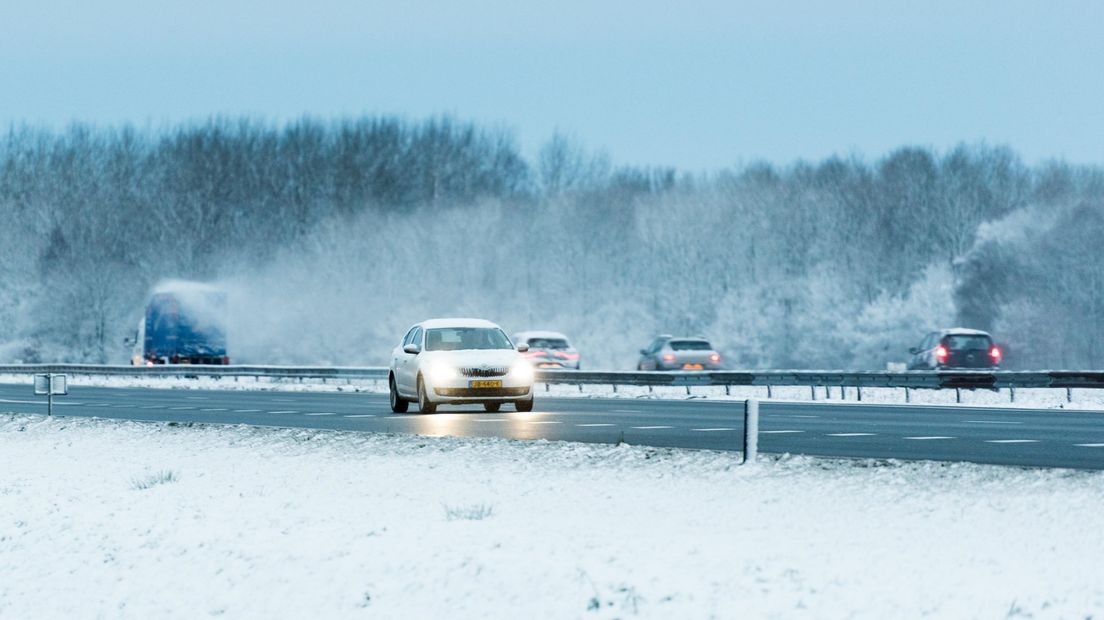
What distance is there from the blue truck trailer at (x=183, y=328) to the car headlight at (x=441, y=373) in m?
38.3

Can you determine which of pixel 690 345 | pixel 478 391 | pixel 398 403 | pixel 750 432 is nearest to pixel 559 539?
pixel 750 432

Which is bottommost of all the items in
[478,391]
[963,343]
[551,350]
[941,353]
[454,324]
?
[478,391]

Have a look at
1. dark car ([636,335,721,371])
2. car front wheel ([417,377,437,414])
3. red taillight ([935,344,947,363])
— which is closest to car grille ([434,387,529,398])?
car front wheel ([417,377,437,414])

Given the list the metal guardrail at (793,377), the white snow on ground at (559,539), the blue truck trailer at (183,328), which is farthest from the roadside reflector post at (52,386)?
the blue truck trailer at (183,328)

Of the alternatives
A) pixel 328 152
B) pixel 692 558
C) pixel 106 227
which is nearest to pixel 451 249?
pixel 328 152

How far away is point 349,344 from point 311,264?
729 cm

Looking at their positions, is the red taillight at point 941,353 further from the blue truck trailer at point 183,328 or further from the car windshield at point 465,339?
the blue truck trailer at point 183,328

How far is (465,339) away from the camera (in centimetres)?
3011

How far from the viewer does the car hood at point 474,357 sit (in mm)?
28828

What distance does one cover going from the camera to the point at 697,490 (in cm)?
1394

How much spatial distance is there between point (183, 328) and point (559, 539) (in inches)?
2207

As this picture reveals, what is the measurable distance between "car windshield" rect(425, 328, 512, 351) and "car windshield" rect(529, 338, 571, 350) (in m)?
19.1

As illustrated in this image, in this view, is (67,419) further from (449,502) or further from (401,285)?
(401,285)

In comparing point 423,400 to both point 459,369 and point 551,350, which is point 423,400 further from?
point 551,350
